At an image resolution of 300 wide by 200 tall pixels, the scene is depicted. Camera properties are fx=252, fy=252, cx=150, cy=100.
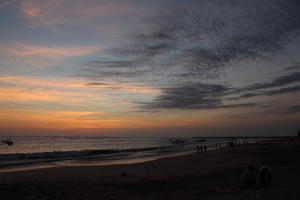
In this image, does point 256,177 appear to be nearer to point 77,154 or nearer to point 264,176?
point 264,176

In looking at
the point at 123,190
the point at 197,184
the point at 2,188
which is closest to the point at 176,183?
the point at 197,184

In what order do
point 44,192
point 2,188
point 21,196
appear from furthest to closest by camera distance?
1. point 2,188
2. point 44,192
3. point 21,196

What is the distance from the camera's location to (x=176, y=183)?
1366cm

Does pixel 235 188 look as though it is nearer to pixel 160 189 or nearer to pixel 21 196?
pixel 160 189

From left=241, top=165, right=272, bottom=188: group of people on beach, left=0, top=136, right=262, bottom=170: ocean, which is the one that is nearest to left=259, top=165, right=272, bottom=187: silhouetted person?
left=241, top=165, right=272, bottom=188: group of people on beach

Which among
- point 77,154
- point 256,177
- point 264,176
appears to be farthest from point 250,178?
point 77,154

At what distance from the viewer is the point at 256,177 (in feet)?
40.3

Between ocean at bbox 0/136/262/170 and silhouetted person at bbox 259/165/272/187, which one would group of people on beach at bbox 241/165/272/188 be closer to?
silhouetted person at bbox 259/165/272/187

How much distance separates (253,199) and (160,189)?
4.41 meters

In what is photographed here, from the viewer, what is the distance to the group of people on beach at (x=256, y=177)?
11906 millimetres

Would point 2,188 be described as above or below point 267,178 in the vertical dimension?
below

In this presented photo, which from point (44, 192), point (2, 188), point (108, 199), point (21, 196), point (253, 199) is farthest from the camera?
point (2, 188)

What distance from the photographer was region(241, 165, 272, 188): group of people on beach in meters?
11.9

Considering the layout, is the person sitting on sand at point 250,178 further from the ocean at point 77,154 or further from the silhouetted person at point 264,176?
the ocean at point 77,154
